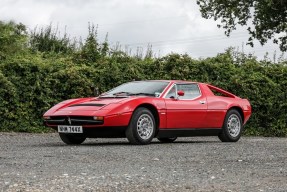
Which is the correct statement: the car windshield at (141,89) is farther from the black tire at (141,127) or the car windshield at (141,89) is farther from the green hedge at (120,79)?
the green hedge at (120,79)

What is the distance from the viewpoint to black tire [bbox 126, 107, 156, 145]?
12570 mm

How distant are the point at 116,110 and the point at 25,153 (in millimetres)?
2321

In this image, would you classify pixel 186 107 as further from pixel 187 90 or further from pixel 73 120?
pixel 73 120

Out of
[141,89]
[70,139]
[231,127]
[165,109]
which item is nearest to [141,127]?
[165,109]

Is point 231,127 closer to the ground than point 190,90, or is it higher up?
closer to the ground

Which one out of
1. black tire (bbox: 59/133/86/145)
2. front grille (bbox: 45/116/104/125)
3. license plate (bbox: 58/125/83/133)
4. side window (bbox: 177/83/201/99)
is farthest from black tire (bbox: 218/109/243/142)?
license plate (bbox: 58/125/83/133)


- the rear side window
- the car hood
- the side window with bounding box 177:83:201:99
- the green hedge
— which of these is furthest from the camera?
the green hedge

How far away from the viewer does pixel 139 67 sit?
18062 millimetres

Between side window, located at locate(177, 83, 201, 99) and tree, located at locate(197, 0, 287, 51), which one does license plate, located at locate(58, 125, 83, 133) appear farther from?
tree, located at locate(197, 0, 287, 51)

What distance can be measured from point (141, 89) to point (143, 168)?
505 cm

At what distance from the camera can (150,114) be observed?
42.2 ft

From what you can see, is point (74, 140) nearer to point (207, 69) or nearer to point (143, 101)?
point (143, 101)

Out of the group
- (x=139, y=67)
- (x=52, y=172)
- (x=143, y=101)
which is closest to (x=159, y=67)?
(x=139, y=67)

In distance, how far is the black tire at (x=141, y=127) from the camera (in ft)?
41.2
